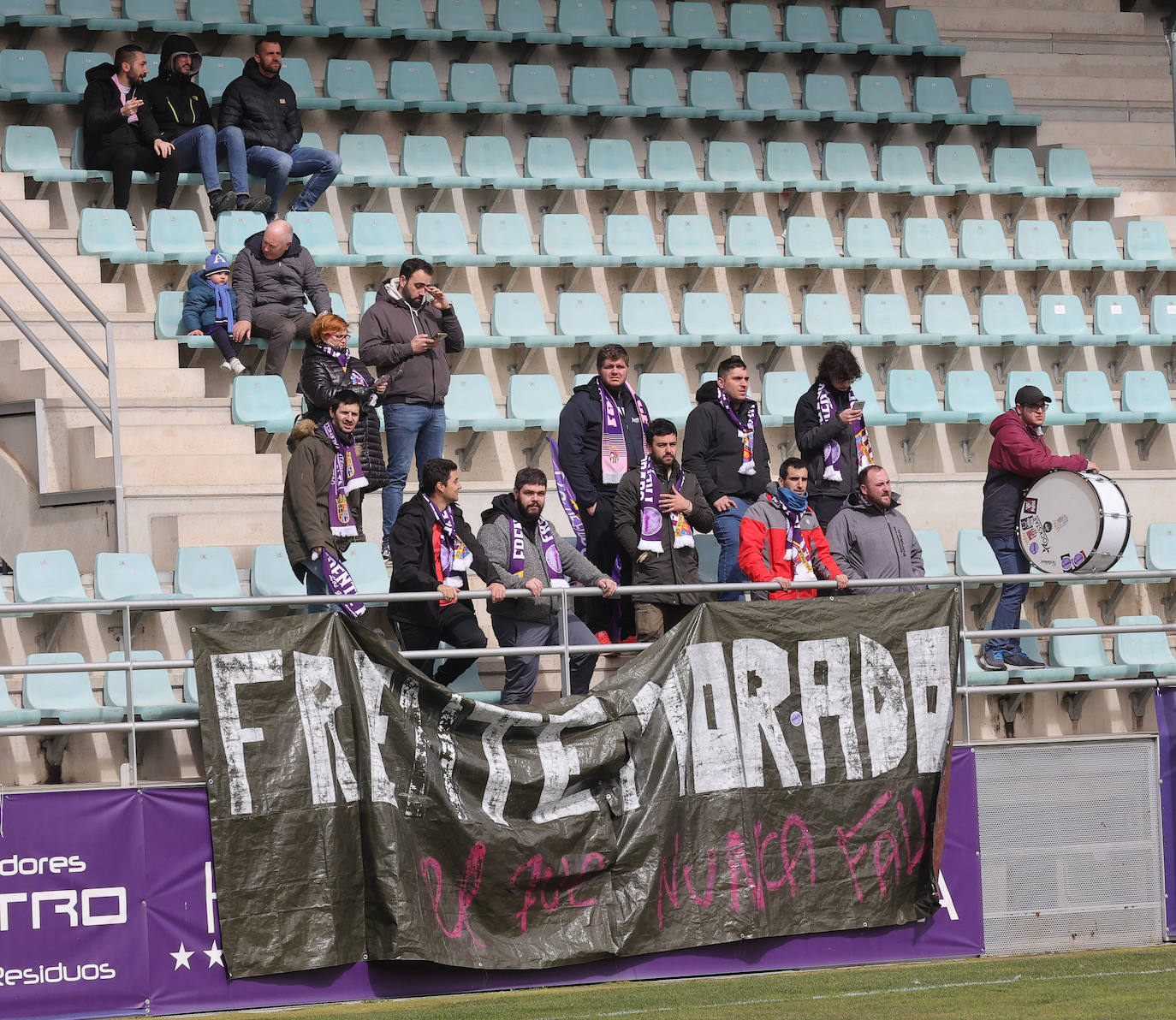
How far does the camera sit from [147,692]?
8.76 m

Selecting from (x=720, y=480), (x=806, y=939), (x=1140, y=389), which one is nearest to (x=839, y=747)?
(x=806, y=939)

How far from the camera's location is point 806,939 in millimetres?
8312

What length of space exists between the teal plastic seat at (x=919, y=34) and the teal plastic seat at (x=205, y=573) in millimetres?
8982

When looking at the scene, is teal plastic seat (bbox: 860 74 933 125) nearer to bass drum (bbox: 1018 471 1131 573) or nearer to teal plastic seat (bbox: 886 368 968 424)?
teal plastic seat (bbox: 886 368 968 424)

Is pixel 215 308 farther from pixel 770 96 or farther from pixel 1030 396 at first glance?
pixel 770 96

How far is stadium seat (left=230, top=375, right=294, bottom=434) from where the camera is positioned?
10.7 metres

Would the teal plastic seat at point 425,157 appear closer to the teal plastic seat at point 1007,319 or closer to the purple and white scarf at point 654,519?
the teal plastic seat at point 1007,319

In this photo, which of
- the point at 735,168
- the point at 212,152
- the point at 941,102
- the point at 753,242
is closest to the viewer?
the point at 212,152

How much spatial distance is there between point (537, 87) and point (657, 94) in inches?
40.0

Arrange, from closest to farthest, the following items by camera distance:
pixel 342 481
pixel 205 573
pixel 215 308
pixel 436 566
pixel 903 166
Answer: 1. pixel 436 566
2. pixel 342 481
3. pixel 205 573
4. pixel 215 308
5. pixel 903 166

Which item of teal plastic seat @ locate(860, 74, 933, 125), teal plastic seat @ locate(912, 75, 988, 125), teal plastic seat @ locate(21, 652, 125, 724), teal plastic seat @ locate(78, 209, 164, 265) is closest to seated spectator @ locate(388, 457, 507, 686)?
teal plastic seat @ locate(21, 652, 125, 724)

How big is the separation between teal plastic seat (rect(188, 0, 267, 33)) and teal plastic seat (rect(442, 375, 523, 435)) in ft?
12.5

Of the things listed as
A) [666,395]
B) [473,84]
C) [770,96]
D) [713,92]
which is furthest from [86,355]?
[770,96]

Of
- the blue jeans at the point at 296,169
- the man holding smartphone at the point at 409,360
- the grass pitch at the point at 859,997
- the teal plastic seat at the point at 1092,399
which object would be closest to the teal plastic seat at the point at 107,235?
the blue jeans at the point at 296,169
